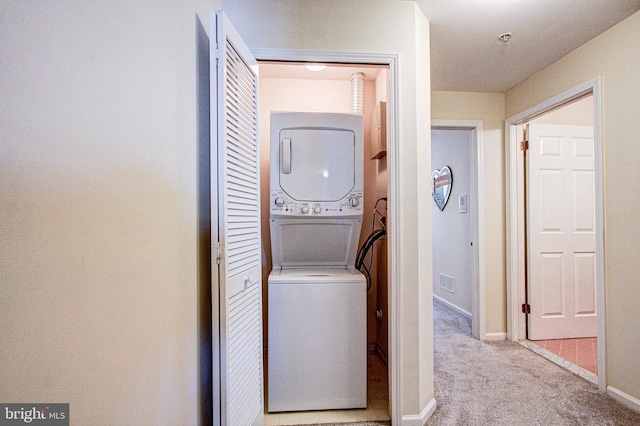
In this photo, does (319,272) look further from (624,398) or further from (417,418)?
(624,398)

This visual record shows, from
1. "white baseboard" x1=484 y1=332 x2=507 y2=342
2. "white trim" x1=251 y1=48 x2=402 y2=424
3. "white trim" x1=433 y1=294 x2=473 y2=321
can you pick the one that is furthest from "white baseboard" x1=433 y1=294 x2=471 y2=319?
"white trim" x1=251 y1=48 x2=402 y2=424

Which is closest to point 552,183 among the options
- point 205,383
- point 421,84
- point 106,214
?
point 421,84

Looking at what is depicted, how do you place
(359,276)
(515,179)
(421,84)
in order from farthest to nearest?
(515,179) → (359,276) → (421,84)

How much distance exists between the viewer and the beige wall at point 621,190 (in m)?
1.98

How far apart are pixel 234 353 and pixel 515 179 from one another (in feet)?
10.2

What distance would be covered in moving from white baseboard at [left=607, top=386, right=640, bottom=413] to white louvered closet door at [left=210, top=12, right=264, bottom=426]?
92.0 inches

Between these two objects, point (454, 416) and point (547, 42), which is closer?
point (454, 416)

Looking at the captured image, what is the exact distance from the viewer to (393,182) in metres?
1.86

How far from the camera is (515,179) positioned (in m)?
3.17

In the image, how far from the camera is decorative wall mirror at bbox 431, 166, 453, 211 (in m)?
4.50

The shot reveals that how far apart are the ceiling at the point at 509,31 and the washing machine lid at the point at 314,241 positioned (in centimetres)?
147

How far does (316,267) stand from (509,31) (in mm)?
2182

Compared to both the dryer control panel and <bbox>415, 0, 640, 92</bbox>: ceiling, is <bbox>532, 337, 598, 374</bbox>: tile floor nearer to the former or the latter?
the dryer control panel

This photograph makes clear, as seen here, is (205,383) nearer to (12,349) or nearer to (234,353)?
(234,353)
